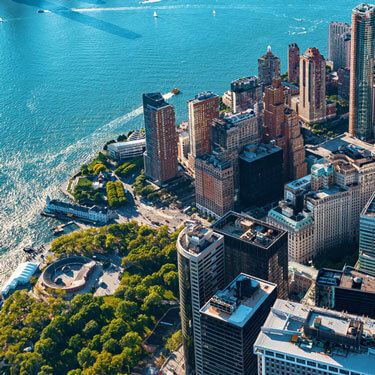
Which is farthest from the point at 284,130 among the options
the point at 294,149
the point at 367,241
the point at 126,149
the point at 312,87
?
the point at 367,241

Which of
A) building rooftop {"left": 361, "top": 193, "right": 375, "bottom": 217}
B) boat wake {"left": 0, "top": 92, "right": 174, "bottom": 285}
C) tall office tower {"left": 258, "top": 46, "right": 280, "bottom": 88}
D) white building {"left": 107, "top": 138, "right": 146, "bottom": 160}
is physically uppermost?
tall office tower {"left": 258, "top": 46, "right": 280, "bottom": 88}

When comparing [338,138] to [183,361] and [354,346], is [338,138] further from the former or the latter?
[354,346]

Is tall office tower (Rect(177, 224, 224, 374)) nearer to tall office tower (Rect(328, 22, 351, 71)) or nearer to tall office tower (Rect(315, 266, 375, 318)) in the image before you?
tall office tower (Rect(315, 266, 375, 318))

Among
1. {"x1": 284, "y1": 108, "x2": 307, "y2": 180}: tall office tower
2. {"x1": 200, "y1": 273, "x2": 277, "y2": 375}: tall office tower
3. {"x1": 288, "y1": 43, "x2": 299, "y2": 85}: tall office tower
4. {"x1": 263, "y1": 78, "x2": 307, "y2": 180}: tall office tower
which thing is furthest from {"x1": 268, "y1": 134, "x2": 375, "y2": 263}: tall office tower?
{"x1": 288, "y1": 43, "x2": 299, "y2": 85}: tall office tower

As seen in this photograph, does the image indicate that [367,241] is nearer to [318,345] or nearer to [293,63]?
[318,345]

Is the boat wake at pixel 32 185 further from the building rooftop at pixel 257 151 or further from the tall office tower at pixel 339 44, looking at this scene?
the tall office tower at pixel 339 44

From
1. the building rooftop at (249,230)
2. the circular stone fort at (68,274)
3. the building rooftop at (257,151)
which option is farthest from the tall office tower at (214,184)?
the building rooftop at (249,230)

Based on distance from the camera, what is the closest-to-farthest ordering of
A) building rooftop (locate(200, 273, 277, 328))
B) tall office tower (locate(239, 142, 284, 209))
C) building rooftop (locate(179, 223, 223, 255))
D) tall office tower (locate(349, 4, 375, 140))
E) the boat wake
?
building rooftop (locate(200, 273, 277, 328)), building rooftop (locate(179, 223, 223, 255)), tall office tower (locate(239, 142, 284, 209)), the boat wake, tall office tower (locate(349, 4, 375, 140))
